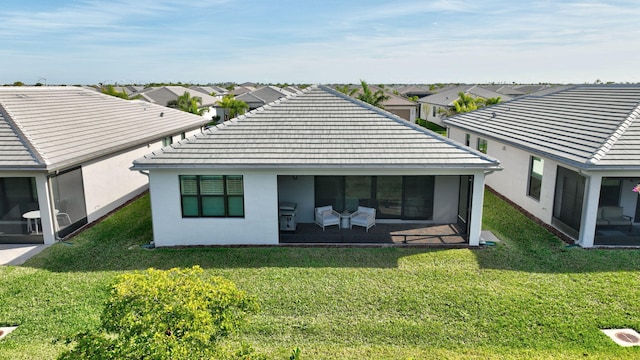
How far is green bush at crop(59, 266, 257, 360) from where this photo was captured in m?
4.47

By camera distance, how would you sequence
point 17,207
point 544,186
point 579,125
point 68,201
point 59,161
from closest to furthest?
point 59,161 < point 17,207 < point 68,201 < point 544,186 < point 579,125

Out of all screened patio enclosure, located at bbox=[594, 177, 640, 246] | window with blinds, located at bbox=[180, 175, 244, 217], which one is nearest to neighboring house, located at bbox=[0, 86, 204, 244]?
window with blinds, located at bbox=[180, 175, 244, 217]

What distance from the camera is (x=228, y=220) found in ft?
40.1

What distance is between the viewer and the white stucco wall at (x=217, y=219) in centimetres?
1195

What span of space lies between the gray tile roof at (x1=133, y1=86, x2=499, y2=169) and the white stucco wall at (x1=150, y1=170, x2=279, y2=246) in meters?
0.47

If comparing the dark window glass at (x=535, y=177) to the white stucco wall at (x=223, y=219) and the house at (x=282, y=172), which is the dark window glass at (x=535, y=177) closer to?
the house at (x=282, y=172)

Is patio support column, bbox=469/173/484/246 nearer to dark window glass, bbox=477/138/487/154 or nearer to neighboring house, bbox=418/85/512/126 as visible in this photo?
dark window glass, bbox=477/138/487/154

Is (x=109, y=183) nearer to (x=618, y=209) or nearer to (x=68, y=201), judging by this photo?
(x=68, y=201)

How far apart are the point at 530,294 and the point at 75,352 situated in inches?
337

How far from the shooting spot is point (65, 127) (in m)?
15.2

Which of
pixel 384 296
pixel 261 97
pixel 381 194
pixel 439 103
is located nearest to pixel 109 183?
pixel 381 194

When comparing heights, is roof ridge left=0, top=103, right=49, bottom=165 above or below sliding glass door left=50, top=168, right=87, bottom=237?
above

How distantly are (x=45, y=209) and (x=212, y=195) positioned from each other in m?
4.99

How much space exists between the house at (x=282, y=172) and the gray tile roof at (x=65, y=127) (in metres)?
3.34
